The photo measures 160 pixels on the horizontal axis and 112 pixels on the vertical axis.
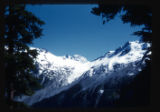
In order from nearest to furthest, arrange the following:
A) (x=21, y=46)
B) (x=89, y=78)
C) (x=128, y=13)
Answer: (x=128, y=13), (x=21, y=46), (x=89, y=78)

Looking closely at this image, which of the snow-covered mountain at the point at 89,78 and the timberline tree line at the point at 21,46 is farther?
the snow-covered mountain at the point at 89,78

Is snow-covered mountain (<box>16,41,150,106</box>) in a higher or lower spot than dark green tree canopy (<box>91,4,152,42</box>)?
higher

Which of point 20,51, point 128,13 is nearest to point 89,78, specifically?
point 20,51

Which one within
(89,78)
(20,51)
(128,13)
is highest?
(89,78)

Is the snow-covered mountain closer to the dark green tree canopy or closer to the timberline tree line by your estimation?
the timberline tree line

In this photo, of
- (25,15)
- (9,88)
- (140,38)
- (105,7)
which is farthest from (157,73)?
(25,15)

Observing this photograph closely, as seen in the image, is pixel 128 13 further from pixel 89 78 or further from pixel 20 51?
pixel 89 78

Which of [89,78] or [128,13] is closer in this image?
[128,13]

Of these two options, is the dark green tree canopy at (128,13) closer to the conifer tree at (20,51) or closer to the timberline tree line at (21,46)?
the timberline tree line at (21,46)

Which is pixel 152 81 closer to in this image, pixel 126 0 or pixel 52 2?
pixel 126 0

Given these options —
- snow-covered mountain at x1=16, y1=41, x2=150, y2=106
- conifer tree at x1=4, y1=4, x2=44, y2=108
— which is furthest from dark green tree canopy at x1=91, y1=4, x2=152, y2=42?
snow-covered mountain at x1=16, y1=41, x2=150, y2=106

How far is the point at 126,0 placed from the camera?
53.1 inches

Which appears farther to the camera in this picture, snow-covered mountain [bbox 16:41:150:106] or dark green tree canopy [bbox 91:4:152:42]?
snow-covered mountain [bbox 16:41:150:106]

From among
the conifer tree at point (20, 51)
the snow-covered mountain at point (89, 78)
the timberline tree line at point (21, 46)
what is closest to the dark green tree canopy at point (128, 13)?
the timberline tree line at point (21, 46)
